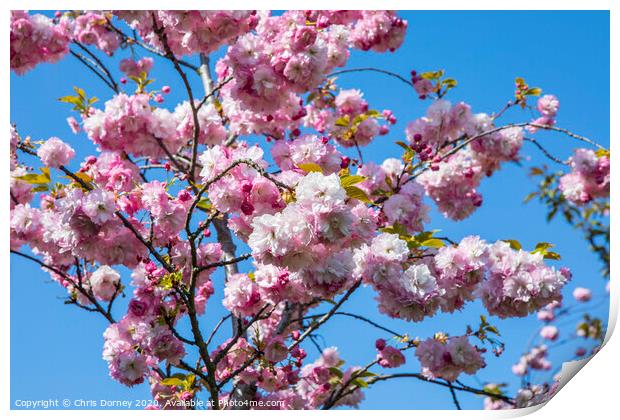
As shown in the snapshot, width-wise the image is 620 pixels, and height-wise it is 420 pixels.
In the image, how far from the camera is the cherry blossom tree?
1665 mm

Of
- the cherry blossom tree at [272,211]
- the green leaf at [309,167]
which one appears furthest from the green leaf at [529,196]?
the green leaf at [309,167]

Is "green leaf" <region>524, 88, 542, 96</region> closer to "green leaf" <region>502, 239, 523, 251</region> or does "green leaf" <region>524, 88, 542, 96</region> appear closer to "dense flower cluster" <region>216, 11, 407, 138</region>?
"dense flower cluster" <region>216, 11, 407, 138</region>

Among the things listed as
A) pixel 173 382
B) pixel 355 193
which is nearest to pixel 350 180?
pixel 355 193

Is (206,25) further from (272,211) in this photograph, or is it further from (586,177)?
(586,177)

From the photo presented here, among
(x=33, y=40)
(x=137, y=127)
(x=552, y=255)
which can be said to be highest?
(x=33, y=40)

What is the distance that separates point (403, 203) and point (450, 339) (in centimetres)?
56

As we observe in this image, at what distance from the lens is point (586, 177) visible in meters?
3.30

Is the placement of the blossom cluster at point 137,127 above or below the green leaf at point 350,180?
above

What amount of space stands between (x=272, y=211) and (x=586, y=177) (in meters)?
2.25

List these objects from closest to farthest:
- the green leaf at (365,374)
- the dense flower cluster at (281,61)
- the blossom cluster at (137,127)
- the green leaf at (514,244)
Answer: the green leaf at (514,244)
the dense flower cluster at (281,61)
the blossom cluster at (137,127)
the green leaf at (365,374)

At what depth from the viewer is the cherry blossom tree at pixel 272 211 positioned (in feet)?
5.46

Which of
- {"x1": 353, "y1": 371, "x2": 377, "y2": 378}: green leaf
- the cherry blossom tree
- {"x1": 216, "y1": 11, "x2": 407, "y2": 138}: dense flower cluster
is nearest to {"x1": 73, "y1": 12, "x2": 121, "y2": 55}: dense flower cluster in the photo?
the cherry blossom tree

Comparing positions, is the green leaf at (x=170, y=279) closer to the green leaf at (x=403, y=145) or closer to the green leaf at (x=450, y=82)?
the green leaf at (x=403, y=145)

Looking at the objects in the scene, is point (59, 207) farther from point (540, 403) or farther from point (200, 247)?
point (540, 403)
